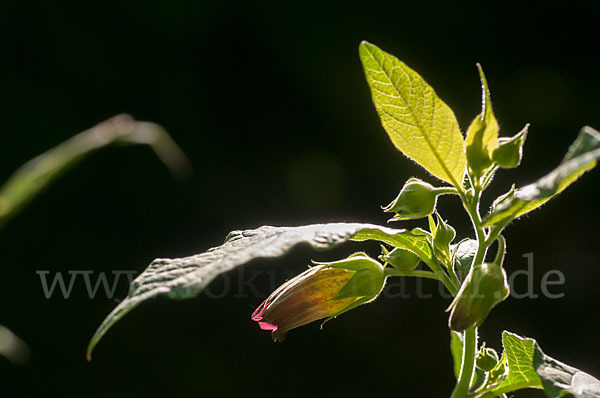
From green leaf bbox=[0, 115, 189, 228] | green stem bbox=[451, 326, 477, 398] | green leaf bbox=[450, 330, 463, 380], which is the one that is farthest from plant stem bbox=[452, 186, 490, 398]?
green leaf bbox=[0, 115, 189, 228]

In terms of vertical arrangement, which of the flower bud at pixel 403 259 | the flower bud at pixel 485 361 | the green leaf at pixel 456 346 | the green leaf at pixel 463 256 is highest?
the flower bud at pixel 403 259

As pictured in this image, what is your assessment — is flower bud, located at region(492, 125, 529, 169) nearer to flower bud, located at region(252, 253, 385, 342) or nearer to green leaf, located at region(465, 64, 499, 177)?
green leaf, located at region(465, 64, 499, 177)

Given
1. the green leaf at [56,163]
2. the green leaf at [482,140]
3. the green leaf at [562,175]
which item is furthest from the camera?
the green leaf at [482,140]

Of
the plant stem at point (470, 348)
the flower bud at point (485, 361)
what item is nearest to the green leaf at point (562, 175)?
the plant stem at point (470, 348)

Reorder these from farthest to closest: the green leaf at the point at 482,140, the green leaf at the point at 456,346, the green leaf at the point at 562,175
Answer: the green leaf at the point at 456,346 < the green leaf at the point at 482,140 < the green leaf at the point at 562,175

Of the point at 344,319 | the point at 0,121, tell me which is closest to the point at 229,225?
the point at 344,319

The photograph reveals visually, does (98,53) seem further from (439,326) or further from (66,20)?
(439,326)

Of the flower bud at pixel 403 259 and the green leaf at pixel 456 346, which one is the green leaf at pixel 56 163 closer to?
the flower bud at pixel 403 259
